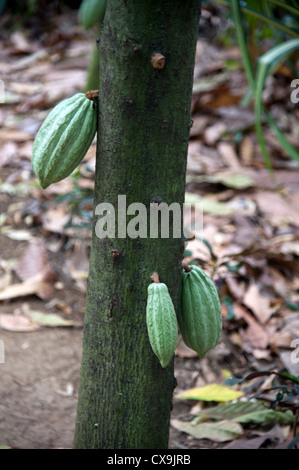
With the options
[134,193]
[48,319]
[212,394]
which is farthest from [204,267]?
[134,193]

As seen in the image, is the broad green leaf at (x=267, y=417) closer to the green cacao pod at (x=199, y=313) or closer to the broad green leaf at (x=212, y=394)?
the broad green leaf at (x=212, y=394)

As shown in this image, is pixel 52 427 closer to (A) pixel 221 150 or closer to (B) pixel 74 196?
(B) pixel 74 196

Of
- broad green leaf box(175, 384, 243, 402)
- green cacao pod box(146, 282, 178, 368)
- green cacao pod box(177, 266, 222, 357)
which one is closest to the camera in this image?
green cacao pod box(146, 282, 178, 368)

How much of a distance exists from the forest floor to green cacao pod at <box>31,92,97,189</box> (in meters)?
0.66

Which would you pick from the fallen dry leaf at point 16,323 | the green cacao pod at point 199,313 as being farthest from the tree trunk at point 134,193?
the fallen dry leaf at point 16,323

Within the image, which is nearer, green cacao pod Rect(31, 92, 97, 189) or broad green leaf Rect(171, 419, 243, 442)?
green cacao pod Rect(31, 92, 97, 189)

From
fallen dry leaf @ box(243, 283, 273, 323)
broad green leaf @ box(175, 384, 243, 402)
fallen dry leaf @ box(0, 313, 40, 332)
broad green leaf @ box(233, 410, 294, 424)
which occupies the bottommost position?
broad green leaf @ box(233, 410, 294, 424)

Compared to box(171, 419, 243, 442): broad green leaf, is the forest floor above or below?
above

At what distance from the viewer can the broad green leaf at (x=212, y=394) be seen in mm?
1470

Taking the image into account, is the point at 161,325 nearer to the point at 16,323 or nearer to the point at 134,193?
the point at 134,193

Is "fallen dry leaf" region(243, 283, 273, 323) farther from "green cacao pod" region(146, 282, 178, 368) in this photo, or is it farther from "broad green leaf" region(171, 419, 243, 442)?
"green cacao pod" region(146, 282, 178, 368)

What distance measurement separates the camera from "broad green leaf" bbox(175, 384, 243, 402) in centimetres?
147

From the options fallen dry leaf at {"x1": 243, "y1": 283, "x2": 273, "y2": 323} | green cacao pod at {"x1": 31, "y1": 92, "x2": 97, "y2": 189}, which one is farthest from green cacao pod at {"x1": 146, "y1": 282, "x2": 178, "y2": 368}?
fallen dry leaf at {"x1": 243, "y1": 283, "x2": 273, "y2": 323}

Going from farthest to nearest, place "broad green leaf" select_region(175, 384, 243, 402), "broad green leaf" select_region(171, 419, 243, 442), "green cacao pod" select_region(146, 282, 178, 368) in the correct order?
1. "broad green leaf" select_region(175, 384, 243, 402)
2. "broad green leaf" select_region(171, 419, 243, 442)
3. "green cacao pod" select_region(146, 282, 178, 368)
